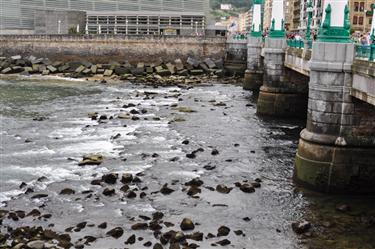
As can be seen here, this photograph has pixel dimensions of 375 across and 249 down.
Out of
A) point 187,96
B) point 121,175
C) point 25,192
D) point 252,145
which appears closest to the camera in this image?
point 25,192

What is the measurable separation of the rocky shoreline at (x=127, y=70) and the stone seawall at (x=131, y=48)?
1614 millimetres

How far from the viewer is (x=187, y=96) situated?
44.1 metres

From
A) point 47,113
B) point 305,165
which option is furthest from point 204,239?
point 47,113

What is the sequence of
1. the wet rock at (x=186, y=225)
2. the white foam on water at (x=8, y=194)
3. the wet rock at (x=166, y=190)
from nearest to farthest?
the wet rock at (x=186, y=225), the white foam on water at (x=8, y=194), the wet rock at (x=166, y=190)

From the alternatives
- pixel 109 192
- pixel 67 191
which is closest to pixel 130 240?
pixel 109 192

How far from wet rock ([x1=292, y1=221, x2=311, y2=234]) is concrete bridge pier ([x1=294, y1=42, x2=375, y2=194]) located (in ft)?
10.6

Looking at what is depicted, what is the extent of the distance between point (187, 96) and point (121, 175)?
23898mm

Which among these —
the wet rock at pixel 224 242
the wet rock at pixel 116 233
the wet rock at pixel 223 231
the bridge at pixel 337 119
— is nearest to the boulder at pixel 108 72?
the bridge at pixel 337 119

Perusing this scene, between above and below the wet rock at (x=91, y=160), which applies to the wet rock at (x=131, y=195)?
below

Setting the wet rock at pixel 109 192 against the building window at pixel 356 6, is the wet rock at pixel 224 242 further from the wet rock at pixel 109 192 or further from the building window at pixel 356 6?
the building window at pixel 356 6

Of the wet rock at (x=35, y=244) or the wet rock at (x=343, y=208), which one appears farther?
the wet rock at (x=343, y=208)

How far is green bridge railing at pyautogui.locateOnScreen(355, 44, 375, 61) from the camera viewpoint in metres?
16.8

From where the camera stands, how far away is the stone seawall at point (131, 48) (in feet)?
228

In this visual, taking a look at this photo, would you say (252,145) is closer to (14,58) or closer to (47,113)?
(47,113)
